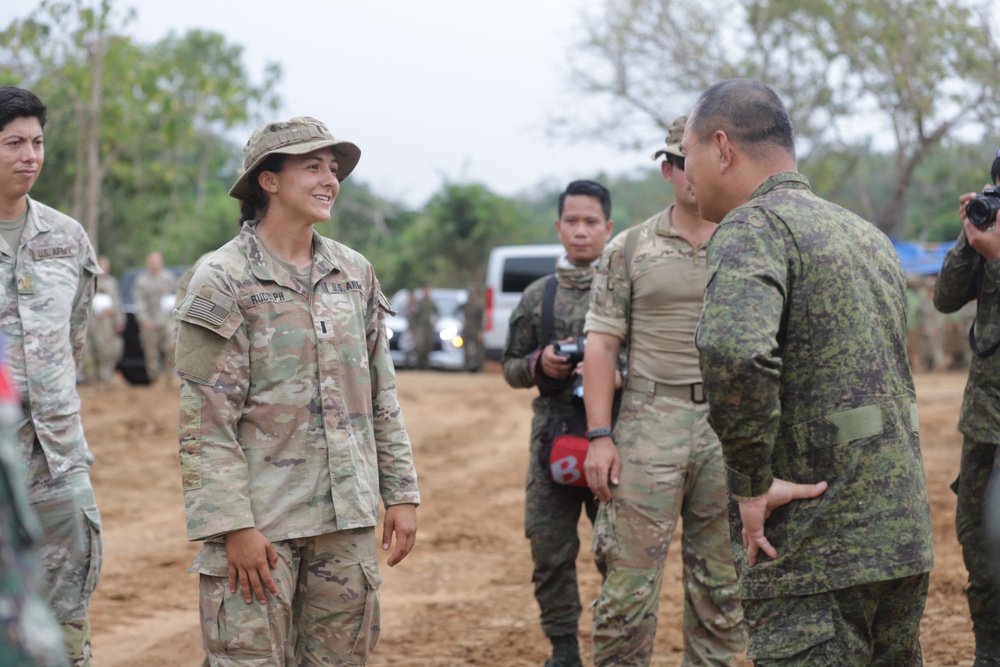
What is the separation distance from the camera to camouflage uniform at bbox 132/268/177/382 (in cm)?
1711

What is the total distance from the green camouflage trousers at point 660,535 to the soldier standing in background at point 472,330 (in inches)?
702

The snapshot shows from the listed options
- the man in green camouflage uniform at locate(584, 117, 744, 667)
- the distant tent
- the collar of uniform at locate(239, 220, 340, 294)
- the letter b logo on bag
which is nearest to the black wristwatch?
the man in green camouflage uniform at locate(584, 117, 744, 667)

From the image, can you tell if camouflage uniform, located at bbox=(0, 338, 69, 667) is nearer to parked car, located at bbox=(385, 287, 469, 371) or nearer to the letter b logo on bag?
the letter b logo on bag

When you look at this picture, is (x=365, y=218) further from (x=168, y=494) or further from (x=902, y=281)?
(x=902, y=281)

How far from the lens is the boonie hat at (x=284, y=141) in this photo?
346cm

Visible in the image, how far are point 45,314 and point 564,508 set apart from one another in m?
2.51

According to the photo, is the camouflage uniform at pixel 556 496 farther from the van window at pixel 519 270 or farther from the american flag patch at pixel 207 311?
the van window at pixel 519 270

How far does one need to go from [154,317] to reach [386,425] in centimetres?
1457

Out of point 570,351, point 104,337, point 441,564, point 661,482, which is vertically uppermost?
point 104,337

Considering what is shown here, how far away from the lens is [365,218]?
141 ft

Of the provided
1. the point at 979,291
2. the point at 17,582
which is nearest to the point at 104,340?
the point at 979,291

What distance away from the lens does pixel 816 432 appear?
9.39ft

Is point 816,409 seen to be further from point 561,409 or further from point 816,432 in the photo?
point 561,409

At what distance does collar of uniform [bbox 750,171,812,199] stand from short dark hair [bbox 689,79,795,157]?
0.08 m
